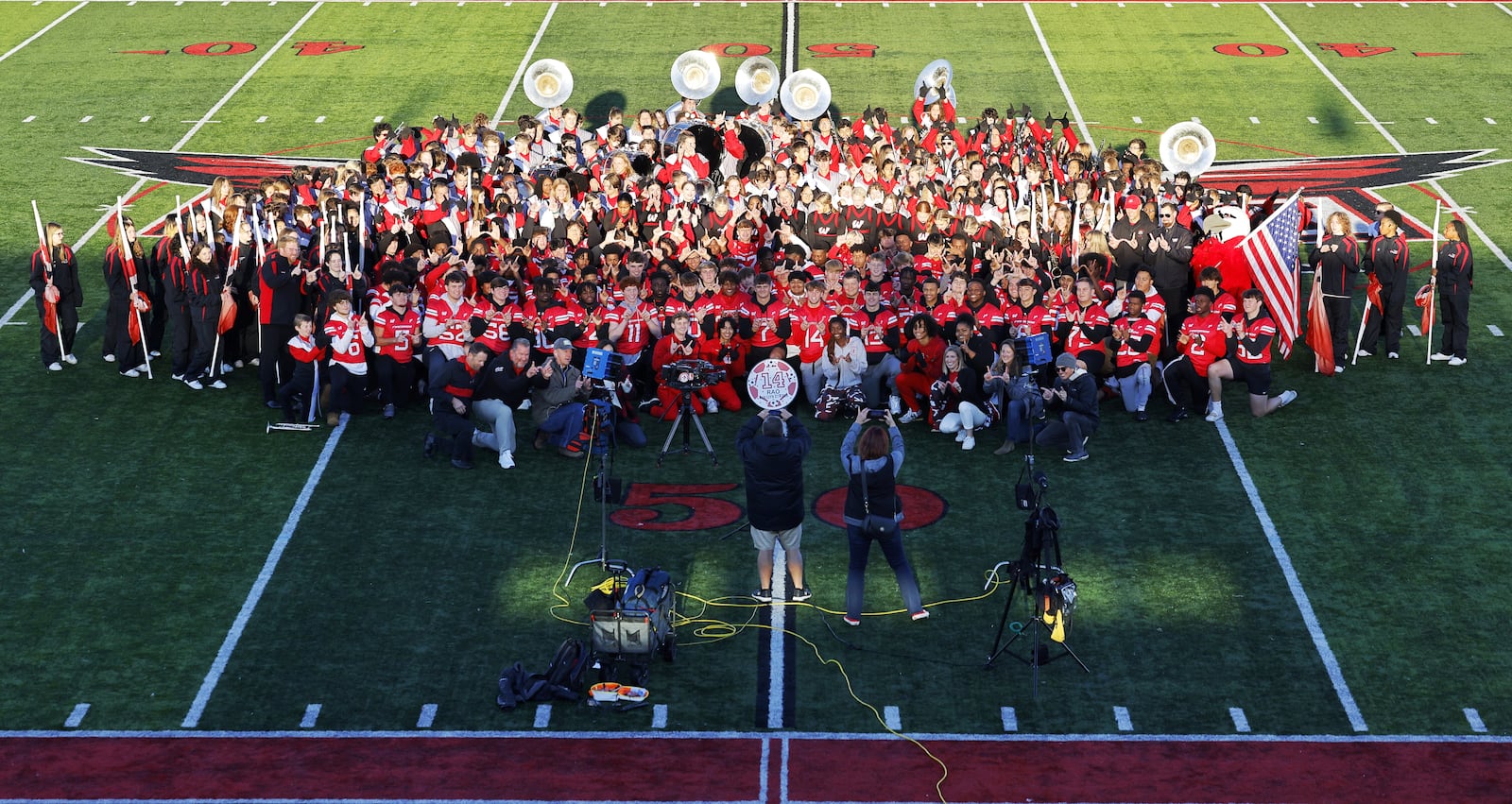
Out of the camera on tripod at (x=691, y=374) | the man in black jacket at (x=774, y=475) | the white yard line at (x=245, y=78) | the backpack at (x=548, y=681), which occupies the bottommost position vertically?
the white yard line at (x=245, y=78)

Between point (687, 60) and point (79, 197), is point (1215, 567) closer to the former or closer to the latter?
point (687, 60)

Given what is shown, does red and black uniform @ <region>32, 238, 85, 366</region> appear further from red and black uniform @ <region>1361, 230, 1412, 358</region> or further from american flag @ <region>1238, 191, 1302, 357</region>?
red and black uniform @ <region>1361, 230, 1412, 358</region>

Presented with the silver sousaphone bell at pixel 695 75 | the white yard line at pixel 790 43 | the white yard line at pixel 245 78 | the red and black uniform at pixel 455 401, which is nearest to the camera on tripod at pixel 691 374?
the red and black uniform at pixel 455 401

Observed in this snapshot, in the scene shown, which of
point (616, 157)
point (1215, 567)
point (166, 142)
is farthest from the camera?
point (166, 142)

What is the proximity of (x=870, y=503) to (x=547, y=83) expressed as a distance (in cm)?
1356

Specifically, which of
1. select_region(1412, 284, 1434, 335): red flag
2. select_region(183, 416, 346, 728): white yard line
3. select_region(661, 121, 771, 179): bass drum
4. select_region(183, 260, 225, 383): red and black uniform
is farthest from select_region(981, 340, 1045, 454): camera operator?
select_region(183, 260, 225, 383): red and black uniform

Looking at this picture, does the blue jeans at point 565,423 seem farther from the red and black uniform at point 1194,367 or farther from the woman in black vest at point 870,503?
the red and black uniform at point 1194,367

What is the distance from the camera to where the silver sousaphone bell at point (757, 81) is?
23891mm

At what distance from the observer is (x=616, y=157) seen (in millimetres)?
20266

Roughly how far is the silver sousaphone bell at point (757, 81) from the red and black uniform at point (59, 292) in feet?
31.1

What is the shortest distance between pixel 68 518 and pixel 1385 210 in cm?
1279

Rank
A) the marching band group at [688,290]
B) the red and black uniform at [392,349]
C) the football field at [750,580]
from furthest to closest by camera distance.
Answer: the red and black uniform at [392,349]
the marching band group at [688,290]
the football field at [750,580]

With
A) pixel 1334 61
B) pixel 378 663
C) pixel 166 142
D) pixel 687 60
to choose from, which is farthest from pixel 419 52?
pixel 378 663

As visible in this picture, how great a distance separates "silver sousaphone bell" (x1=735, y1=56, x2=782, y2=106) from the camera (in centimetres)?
2389
